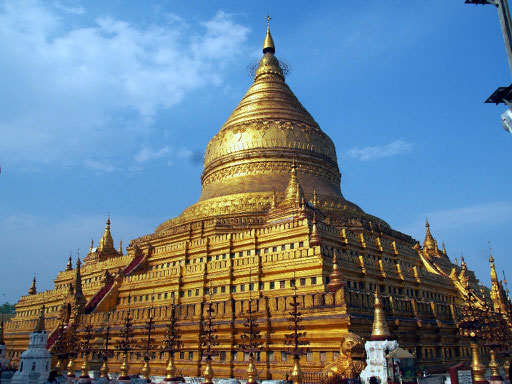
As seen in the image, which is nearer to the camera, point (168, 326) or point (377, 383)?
point (377, 383)

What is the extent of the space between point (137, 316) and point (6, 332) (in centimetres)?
1943

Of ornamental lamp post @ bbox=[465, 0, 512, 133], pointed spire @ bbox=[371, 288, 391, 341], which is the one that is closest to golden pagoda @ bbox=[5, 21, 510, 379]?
pointed spire @ bbox=[371, 288, 391, 341]

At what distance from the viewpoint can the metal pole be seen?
11826mm

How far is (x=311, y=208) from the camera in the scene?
112ft

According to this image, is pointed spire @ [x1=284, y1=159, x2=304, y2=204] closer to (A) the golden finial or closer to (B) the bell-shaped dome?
(B) the bell-shaped dome

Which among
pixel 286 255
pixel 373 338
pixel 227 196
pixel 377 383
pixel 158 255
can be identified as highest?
pixel 227 196

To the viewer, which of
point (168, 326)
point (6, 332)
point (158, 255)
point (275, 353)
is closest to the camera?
point (275, 353)

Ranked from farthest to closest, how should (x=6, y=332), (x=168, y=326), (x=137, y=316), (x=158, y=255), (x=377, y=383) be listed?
1. (x=6, y=332)
2. (x=158, y=255)
3. (x=137, y=316)
4. (x=168, y=326)
5. (x=377, y=383)

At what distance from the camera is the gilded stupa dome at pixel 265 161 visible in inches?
1607

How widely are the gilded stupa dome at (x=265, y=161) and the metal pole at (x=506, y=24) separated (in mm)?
27161

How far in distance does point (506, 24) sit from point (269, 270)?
69.5 ft

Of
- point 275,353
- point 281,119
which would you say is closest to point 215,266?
point 275,353

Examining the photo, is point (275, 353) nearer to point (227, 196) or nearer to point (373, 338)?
point (373, 338)

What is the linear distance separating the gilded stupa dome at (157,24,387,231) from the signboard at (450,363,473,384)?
1859cm
